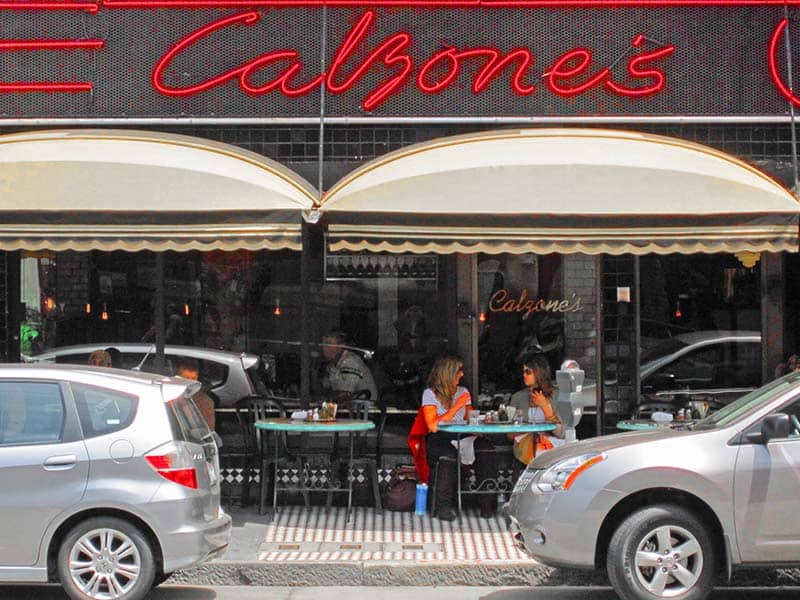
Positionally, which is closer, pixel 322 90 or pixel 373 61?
pixel 322 90

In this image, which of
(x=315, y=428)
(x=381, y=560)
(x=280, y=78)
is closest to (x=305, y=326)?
(x=315, y=428)

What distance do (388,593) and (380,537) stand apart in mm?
1516

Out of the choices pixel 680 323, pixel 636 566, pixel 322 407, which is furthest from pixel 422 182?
pixel 636 566

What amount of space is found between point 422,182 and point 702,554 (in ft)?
14.2

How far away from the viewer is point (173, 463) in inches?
332

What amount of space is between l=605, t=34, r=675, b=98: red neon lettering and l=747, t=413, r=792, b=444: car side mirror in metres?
5.01

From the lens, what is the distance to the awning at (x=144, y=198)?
11.0 m

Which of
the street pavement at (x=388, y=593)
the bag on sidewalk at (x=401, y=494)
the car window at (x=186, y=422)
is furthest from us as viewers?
the bag on sidewalk at (x=401, y=494)

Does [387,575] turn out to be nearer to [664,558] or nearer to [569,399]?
[664,558]

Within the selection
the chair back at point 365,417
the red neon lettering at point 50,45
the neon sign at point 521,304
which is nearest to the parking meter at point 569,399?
the neon sign at point 521,304

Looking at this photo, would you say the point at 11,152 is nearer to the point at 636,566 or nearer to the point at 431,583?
the point at 431,583

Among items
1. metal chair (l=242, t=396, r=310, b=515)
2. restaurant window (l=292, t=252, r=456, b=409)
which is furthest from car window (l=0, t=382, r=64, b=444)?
restaurant window (l=292, t=252, r=456, b=409)

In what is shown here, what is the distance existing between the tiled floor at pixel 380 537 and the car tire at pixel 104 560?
1.75 meters

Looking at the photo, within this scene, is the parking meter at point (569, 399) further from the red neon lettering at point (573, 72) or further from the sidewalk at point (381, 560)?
the red neon lettering at point (573, 72)
